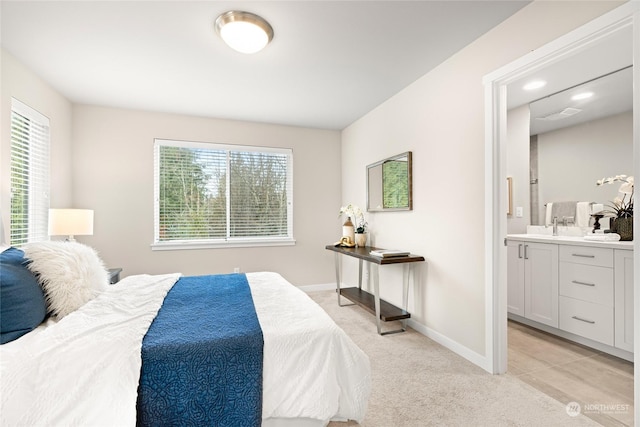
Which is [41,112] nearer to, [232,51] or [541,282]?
[232,51]

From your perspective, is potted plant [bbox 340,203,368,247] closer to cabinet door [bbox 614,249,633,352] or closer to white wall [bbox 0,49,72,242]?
cabinet door [bbox 614,249,633,352]

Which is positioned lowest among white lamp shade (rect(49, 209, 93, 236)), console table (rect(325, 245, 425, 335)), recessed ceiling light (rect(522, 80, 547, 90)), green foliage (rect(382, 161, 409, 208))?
console table (rect(325, 245, 425, 335))

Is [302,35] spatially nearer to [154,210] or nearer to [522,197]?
[154,210]

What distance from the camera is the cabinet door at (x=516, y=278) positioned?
317 centimetres

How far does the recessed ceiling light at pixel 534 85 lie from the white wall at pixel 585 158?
1.19 m

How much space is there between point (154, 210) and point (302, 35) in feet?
9.57

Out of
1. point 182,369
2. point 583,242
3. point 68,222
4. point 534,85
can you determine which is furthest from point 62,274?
point 534,85

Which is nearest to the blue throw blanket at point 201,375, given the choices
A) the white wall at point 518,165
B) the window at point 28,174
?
the window at point 28,174

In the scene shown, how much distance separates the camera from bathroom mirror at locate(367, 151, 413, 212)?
317 cm

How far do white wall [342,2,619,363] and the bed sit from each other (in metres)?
1.37

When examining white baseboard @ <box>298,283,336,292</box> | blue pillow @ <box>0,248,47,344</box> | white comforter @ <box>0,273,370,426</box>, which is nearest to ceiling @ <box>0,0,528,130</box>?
blue pillow @ <box>0,248,47,344</box>

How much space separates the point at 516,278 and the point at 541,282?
0.26 metres

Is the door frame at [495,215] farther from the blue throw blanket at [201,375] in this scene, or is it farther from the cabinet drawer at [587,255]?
the blue throw blanket at [201,375]

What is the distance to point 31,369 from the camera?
3.63 ft
